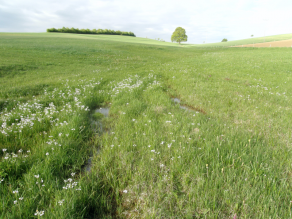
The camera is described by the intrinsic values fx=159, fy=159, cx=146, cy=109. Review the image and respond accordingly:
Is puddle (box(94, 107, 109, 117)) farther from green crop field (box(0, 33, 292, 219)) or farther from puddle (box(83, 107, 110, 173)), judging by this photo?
green crop field (box(0, 33, 292, 219))

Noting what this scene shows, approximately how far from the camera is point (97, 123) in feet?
19.0

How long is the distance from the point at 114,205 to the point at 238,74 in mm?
14177

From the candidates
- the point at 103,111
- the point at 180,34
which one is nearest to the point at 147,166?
the point at 103,111

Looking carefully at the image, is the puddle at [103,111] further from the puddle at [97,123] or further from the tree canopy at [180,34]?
the tree canopy at [180,34]

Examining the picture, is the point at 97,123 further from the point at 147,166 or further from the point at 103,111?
the point at 147,166

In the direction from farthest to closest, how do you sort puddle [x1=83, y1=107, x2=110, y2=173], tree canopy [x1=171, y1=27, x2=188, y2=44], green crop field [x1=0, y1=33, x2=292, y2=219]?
1. tree canopy [x1=171, y1=27, x2=188, y2=44]
2. puddle [x1=83, y1=107, x2=110, y2=173]
3. green crop field [x1=0, y1=33, x2=292, y2=219]

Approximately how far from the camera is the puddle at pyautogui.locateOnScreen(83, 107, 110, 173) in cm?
380

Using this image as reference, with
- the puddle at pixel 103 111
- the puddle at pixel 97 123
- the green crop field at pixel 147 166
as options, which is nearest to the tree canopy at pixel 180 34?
the green crop field at pixel 147 166

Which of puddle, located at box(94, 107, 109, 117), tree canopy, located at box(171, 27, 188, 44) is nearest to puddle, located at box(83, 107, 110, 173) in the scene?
puddle, located at box(94, 107, 109, 117)

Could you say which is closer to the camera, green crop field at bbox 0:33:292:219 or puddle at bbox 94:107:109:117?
green crop field at bbox 0:33:292:219

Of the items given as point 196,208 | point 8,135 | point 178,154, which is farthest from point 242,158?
point 8,135

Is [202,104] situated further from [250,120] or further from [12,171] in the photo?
[12,171]

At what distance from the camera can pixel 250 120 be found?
5.47 meters

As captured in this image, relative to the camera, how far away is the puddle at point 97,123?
A: 150 inches
